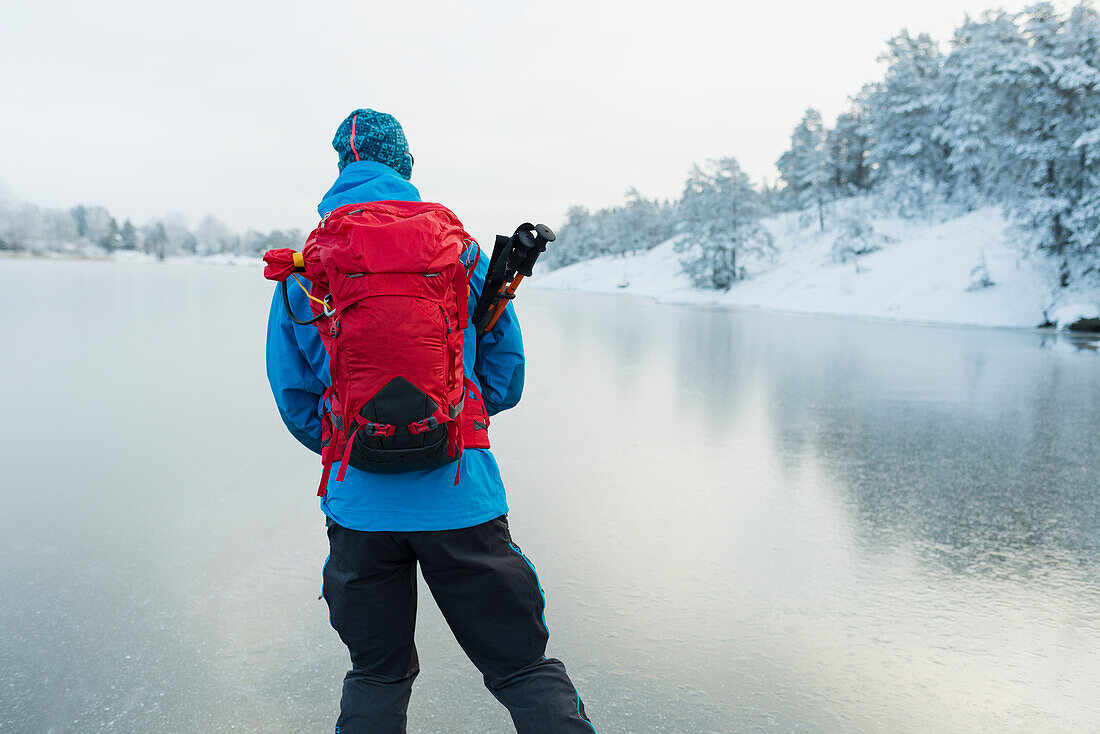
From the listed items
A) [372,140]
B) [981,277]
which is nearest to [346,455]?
[372,140]

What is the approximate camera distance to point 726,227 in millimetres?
44938

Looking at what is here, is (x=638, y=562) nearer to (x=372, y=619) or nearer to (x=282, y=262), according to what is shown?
(x=372, y=619)

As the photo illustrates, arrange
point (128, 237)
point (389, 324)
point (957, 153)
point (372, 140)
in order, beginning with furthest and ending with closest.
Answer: point (128, 237), point (957, 153), point (372, 140), point (389, 324)

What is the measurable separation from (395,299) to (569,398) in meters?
7.37

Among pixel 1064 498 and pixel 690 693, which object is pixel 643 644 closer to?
pixel 690 693

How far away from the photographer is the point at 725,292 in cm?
4456

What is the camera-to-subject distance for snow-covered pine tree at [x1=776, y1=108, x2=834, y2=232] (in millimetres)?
51969

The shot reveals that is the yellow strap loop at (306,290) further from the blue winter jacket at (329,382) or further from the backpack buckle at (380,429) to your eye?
the backpack buckle at (380,429)

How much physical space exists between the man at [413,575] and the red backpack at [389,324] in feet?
0.28

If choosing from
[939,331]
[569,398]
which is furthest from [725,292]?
[569,398]

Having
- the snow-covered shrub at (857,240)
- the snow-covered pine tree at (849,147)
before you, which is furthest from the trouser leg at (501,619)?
the snow-covered pine tree at (849,147)

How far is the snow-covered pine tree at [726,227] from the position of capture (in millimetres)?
44969

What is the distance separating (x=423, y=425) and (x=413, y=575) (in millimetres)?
512

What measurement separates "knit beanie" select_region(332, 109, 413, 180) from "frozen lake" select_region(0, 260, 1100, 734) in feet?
6.26
